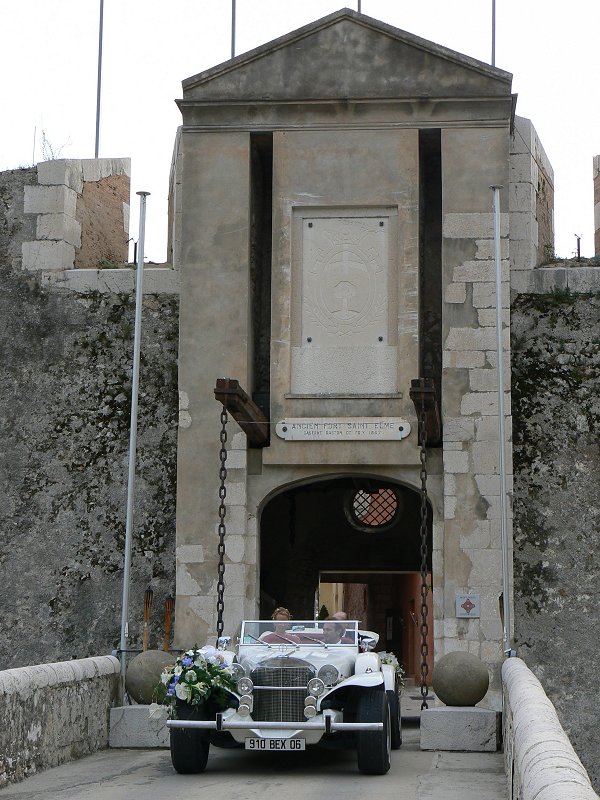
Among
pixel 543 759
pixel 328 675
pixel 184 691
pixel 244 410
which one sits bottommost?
pixel 184 691

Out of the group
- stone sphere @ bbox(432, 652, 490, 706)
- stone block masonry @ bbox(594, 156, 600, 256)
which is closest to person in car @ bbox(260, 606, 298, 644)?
stone sphere @ bbox(432, 652, 490, 706)

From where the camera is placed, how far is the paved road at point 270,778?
924cm

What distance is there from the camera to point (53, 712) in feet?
36.2

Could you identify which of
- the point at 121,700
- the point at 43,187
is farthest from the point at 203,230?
the point at 121,700

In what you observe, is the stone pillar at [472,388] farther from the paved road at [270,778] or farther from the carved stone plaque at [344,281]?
the paved road at [270,778]

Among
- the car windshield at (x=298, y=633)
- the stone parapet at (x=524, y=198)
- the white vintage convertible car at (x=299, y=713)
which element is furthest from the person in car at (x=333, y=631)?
the stone parapet at (x=524, y=198)

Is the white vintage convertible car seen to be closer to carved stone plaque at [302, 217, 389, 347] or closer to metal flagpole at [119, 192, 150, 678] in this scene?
metal flagpole at [119, 192, 150, 678]

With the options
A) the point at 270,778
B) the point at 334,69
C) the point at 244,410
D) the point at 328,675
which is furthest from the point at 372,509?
the point at 270,778

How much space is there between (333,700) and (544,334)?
7.49m

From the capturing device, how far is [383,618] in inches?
1297

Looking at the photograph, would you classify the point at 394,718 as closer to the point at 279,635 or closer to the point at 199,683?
the point at 279,635

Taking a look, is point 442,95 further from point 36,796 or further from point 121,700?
point 36,796

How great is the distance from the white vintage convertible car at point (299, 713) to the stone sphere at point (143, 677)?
230 centimetres

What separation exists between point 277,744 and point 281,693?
39 centimetres
